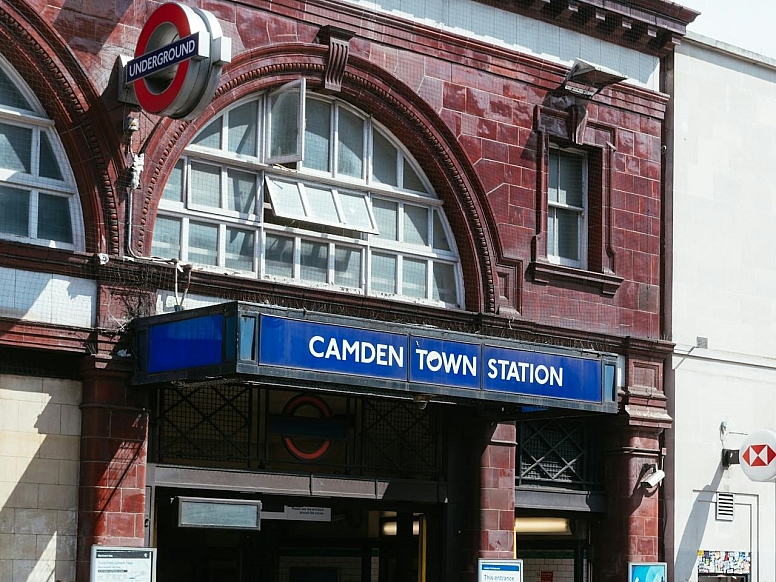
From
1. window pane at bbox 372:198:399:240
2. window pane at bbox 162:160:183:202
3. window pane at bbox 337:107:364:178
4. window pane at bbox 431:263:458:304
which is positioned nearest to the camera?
window pane at bbox 162:160:183:202

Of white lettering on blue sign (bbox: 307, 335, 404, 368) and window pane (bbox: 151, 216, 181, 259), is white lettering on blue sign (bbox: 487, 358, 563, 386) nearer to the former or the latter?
white lettering on blue sign (bbox: 307, 335, 404, 368)

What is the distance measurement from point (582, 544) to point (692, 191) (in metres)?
5.97

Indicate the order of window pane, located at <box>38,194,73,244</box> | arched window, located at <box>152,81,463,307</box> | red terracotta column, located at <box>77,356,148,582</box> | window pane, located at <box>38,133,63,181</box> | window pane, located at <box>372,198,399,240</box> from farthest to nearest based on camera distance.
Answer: window pane, located at <box>372,198,399,240</box>
arched window, located at <box>152,81,463,307</box>
window pane, located at <box>38,133,63,181</box>
window pane, located at <box>38,194,73,244</box>
red terracotta column, located at <box>77,356,148,582</box>

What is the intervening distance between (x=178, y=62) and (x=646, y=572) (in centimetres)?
1062

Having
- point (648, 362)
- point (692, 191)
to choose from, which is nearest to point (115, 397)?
point (648, 362)

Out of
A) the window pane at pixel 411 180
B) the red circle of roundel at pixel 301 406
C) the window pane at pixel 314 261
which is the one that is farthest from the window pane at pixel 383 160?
the red circle of roundel at pixel 301 406

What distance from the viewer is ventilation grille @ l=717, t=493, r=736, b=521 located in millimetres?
23547

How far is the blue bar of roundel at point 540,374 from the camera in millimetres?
18453

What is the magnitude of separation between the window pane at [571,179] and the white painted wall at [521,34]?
1.50m

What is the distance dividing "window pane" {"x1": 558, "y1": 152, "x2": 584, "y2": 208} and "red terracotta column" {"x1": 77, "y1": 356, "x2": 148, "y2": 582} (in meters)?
8.29

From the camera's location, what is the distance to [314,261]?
19828mm

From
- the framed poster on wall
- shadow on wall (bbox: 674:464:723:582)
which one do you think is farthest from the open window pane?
shadow on wall (bbox: 674:464:723:582)

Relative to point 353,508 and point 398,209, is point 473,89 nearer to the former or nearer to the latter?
point 398,209

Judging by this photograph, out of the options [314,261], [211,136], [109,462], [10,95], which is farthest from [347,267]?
[10,95]
